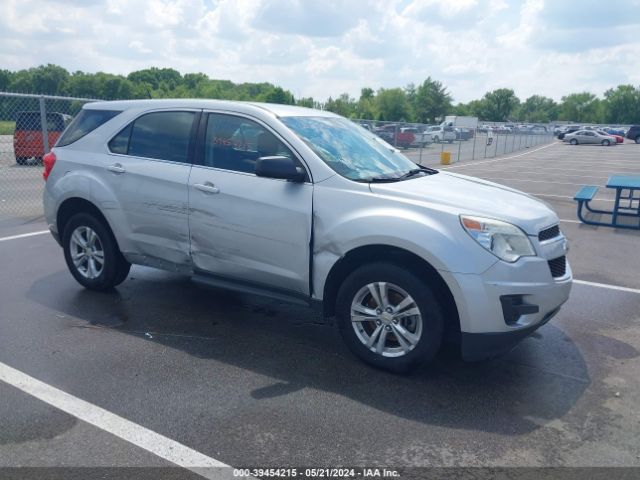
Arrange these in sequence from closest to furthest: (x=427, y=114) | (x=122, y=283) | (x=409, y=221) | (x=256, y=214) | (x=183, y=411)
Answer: (x=183, y=411), (x=409, y=221), (x=256, y=214), (x=122, y=283), (x=427, y=114)

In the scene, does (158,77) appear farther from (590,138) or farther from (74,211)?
(74,211)

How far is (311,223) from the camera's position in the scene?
4.26m

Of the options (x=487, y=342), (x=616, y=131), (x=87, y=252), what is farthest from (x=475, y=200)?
(x=616, y=131)

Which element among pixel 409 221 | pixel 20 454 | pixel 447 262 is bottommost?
pixel 20 454

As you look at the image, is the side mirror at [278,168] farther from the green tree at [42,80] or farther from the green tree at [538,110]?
the green tree at [538,110]

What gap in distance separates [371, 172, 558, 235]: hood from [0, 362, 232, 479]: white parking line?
2151 mm

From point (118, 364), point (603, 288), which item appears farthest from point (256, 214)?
point (603, 288)

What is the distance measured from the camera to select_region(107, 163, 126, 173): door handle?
5.23 m

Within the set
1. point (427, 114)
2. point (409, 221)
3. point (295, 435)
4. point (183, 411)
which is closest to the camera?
point (295, 435)

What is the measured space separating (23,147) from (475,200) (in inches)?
548

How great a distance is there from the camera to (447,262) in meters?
3.75

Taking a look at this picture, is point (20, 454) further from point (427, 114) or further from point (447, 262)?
point (427, 114)

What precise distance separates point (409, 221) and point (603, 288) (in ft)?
12.1

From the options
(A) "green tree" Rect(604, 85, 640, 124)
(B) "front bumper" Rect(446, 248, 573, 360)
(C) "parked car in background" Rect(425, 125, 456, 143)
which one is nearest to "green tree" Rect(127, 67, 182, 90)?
(A) "green tree" Rect(604, 85, 640, 124)
